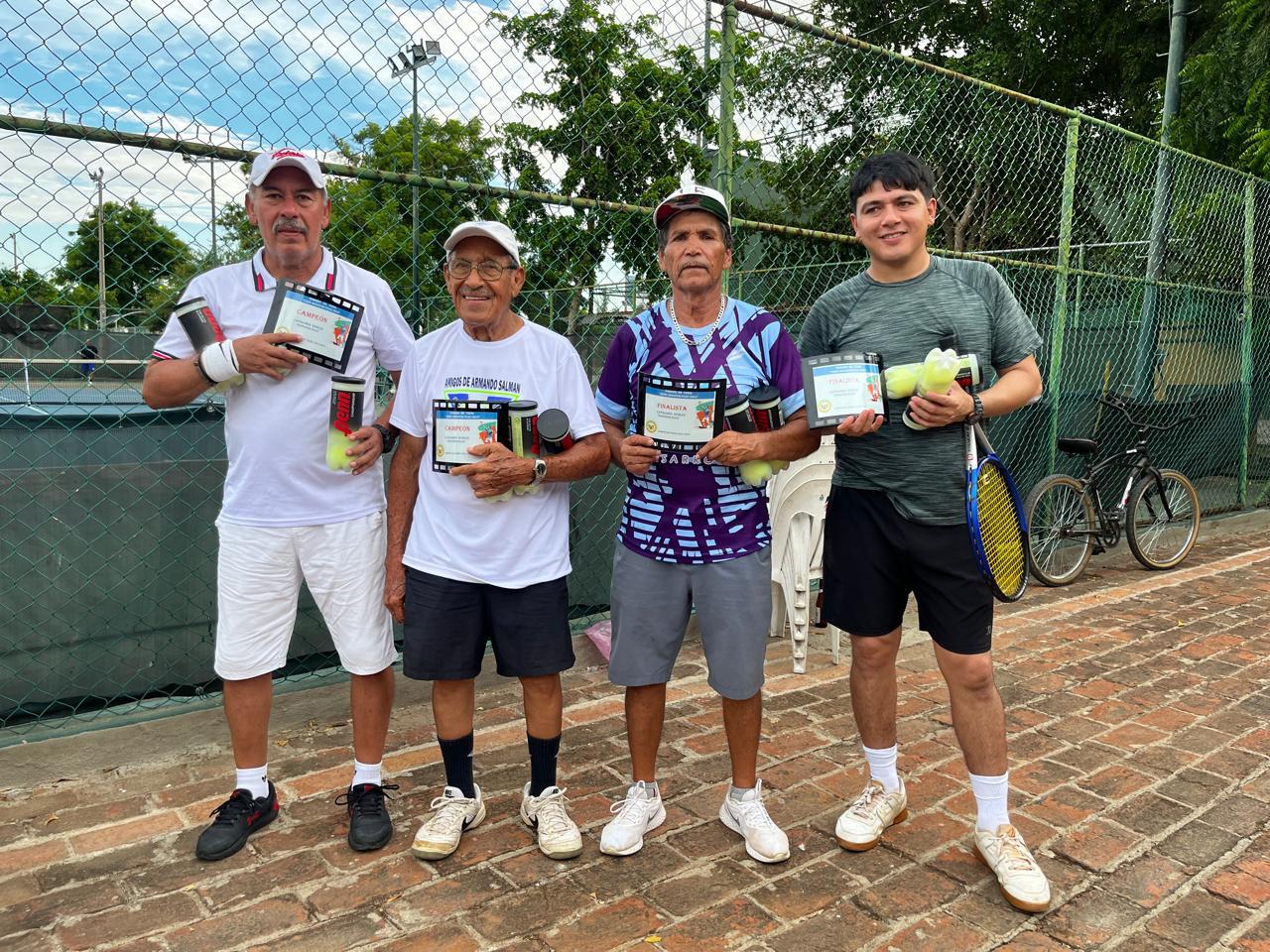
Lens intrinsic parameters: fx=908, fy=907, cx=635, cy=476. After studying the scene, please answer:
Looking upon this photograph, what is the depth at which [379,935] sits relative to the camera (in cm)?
246

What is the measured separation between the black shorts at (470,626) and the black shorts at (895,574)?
3.02ft

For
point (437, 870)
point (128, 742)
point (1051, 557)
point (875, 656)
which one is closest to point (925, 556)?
point (875, 656)

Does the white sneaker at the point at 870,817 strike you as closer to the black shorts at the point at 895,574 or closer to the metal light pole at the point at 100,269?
the black shorts at the point at 895,574

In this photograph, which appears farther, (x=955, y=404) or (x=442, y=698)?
(x=442, y=698)

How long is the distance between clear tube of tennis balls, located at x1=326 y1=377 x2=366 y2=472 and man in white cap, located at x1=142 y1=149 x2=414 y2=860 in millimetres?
27

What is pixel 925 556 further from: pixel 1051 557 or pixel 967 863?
pixel 1051 557

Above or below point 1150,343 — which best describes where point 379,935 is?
below

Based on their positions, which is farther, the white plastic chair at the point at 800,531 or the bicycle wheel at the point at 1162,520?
the bicycle wheel at the point at 1162,520

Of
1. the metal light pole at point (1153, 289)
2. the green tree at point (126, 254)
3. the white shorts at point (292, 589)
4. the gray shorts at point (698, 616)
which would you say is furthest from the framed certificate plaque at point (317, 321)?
the metal light pole at point (1153, 289)

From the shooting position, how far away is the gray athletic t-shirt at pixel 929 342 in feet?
8.98

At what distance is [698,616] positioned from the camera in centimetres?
283

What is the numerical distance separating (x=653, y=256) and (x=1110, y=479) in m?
4.71

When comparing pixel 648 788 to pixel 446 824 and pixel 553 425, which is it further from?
pixel 553 425

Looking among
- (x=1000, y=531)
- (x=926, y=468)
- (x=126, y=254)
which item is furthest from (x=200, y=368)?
(x=1000, y=531)
